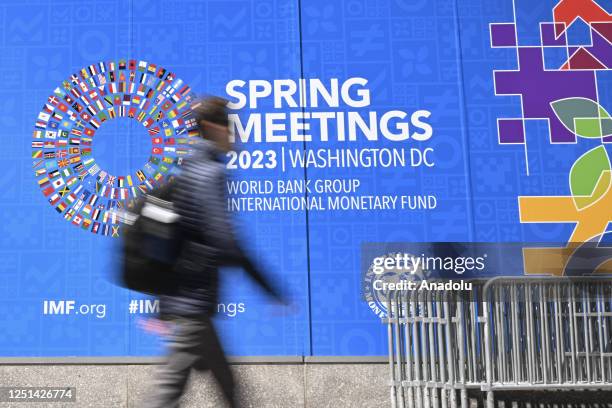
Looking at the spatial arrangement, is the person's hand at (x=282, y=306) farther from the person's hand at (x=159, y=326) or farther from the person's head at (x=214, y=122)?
the person's head at (x=214, y=122)

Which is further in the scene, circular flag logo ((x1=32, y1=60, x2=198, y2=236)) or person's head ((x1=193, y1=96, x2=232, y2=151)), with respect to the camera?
circular flag logo ((x1=32, y1=60, x2=198, y2=236))

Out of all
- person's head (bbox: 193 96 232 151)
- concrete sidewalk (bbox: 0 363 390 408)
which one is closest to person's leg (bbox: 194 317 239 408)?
person's head (bbox: 193 96 232 151)

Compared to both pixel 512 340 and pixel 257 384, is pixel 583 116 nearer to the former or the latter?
pixel 512 340

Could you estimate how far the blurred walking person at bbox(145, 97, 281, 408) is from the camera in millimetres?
3445

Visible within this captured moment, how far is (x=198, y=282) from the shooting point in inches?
138

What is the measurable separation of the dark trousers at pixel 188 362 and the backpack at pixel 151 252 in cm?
20

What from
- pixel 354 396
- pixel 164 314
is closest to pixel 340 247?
pixel 354 396

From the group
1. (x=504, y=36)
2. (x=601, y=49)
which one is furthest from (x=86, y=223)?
(x=601, y=49)

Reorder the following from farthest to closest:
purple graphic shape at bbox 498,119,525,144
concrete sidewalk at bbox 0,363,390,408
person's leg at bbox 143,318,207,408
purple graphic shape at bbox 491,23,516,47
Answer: purple graphic shape at bbox 491,23,516,47
purple graphic shape at bbox 498,119,525,144
concrete sidewalk at bbox 0,363,390,408
person's leg at bbox 143,318,207,408

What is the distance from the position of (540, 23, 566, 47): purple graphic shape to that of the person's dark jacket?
4935mm

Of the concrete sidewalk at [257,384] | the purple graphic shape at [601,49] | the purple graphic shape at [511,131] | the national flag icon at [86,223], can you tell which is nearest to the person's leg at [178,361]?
the concrete sidewalk at [257,384]

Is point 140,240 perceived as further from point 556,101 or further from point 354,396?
point 556,101

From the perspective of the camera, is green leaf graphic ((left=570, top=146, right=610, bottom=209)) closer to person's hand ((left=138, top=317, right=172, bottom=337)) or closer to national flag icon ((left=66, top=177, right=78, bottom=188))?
national flag icon ((left=66, top=177, right=78, bottom=188))

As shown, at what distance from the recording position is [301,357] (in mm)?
6887
